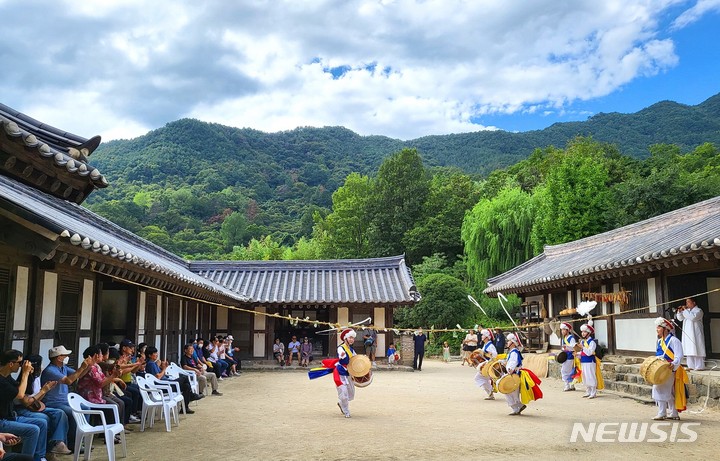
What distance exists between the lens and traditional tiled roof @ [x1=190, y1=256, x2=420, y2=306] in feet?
66.4

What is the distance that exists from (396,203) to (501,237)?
1364 centimetres

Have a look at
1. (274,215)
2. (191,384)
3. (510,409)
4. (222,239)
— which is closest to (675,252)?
(510,409)

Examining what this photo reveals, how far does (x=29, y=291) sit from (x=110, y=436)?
2.53 meters

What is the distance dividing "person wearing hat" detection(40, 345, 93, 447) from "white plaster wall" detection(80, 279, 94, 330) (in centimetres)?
279

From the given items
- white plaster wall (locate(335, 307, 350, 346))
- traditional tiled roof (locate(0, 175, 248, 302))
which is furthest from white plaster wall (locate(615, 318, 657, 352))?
traditional tiled roof (locate(0, 175, 248, 302))

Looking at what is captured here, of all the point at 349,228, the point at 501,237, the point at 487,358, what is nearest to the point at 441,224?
the point at 349,228

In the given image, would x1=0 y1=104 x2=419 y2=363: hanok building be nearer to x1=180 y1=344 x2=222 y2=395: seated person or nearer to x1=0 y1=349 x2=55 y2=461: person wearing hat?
x1=180 y1=344 x2=222 y2=395: seated person

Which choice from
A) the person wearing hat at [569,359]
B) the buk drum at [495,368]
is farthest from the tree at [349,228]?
the buk drum at [495,368]

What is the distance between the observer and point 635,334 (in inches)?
530

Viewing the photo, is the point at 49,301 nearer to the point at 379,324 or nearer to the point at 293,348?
the point at 293,348

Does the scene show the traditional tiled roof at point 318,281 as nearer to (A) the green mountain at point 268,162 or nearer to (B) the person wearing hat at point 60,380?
(B) the person wearing hat at point 60,380

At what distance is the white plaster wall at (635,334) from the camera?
1274 cm

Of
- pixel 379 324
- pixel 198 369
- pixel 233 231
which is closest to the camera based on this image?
pixel 198 369

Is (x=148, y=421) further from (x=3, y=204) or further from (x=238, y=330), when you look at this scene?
(x=238, y=330)
